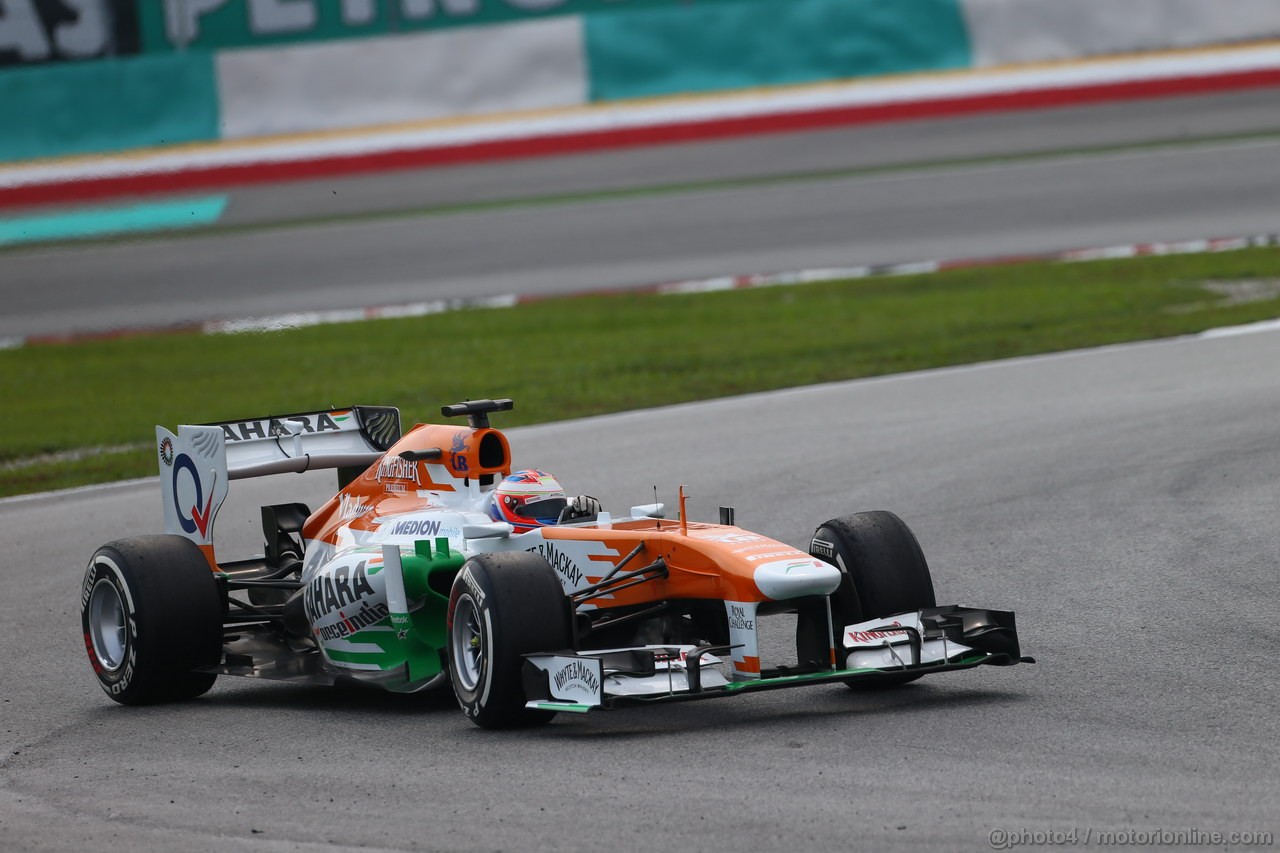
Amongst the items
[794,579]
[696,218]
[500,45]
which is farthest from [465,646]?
[500,45]

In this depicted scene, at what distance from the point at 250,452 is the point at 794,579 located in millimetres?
3669

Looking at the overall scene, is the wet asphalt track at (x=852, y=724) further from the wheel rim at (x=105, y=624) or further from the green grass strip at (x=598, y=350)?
the green grass strip at (x=598, y=350)

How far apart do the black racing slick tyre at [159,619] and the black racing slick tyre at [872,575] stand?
9.38 ft

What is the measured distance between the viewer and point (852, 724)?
21.7ft

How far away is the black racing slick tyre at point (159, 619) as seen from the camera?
7.99 meters

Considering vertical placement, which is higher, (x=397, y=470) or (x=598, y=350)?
(x=397, y=470)

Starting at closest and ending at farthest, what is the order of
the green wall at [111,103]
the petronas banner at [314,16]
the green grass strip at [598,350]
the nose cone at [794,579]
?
the nose cone at [794,579] < the green grass strip at [598,350] < the green wall at [111,103] < the petronas banner at [314,16]

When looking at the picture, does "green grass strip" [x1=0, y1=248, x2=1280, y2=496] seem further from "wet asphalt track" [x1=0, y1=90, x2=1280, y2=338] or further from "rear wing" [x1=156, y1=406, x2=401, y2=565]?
"rear wing" [x1=156, y1=406, x2=401, y2=565]

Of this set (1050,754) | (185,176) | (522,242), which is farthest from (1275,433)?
(185,176)

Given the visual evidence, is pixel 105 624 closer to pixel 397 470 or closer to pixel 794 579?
pixel 397 470

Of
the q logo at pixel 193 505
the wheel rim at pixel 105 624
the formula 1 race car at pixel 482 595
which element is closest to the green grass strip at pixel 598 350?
the q logo at pixel 193 505

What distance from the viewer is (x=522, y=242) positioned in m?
23.6

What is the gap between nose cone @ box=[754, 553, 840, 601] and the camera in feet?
21.8

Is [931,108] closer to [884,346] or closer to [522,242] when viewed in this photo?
[522,242]
